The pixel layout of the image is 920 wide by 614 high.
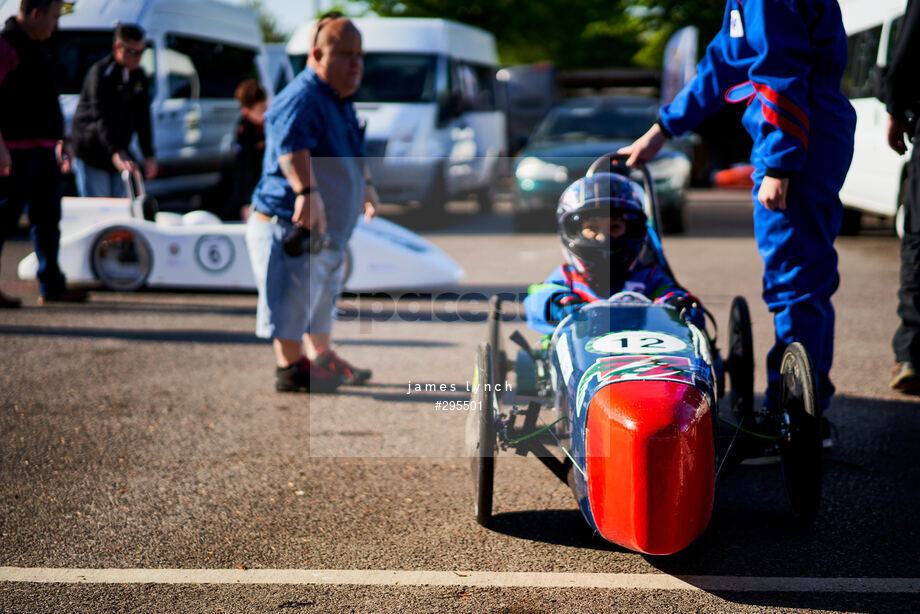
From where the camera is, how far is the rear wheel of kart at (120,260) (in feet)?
25.3

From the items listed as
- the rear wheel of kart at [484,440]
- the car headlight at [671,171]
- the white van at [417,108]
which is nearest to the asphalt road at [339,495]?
the rear wheel of kart at [484,440]

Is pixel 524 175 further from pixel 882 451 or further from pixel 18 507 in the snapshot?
pixel 18 507

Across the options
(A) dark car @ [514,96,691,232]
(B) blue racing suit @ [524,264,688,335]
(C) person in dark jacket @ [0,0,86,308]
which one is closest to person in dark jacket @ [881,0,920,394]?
(B) blue racing suit @ [524,264,688,335]

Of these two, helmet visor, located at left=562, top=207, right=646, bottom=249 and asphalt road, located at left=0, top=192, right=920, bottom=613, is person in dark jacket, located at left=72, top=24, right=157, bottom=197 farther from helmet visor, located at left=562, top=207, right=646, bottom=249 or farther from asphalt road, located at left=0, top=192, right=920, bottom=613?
helmet visor, located at left=562, top=207, right=646, bottom=249

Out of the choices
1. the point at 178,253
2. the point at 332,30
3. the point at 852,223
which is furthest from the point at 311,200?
the point at 852,223

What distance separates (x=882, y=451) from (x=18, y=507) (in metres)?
3.53

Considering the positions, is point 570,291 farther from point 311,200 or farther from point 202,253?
point 202,253

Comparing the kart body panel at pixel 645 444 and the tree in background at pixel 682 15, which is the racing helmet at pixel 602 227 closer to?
the kart body panel at pixel 645 444

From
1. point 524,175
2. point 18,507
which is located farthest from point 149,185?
point 18,507

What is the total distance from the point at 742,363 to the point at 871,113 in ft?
23.4

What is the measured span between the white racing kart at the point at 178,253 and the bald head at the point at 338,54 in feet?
8.97

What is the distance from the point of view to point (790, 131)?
11.8ft

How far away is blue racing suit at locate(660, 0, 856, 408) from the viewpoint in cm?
357

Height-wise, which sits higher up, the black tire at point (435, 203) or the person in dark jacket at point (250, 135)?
the person in dark jacket at point (250, 135)
